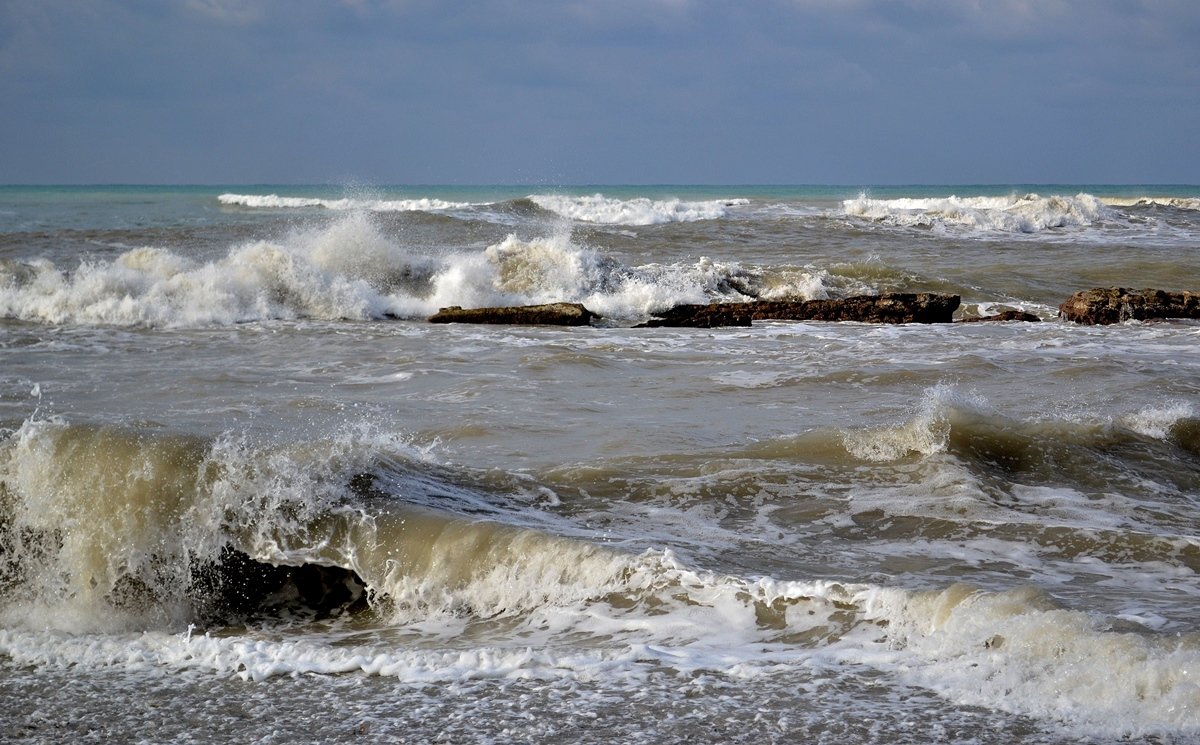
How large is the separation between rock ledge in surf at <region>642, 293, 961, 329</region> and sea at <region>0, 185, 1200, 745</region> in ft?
6.58

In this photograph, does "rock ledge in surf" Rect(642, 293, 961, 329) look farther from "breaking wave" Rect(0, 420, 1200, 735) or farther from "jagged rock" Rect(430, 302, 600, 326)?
"breaking wave" Rect(0, 420, 1200, 735)

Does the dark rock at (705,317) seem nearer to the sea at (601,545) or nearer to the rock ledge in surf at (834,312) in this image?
the rock ledge in surf at (834,312)

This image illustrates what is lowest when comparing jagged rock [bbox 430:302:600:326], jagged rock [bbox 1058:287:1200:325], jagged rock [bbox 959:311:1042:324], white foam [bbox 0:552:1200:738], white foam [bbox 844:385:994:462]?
white foam [bbox 0:552:1200:738]

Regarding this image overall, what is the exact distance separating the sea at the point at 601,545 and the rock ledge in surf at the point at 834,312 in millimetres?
2006

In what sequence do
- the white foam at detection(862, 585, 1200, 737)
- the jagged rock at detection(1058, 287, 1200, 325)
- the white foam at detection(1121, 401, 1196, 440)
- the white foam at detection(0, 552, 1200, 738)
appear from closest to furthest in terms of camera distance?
the white foam at detection(862, 585, 1200, 737) < the white foam at detection(0, 552, 1200, 738) < the white foam at detection(1121, 401, 1196, 440) < the jagged rock at detection(1058, 287, 1200, 325)

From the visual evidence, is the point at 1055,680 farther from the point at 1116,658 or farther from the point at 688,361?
the point at 688,361

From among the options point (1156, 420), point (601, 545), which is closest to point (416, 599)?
point (601, 545)

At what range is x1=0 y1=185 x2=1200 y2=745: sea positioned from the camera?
3473 mm

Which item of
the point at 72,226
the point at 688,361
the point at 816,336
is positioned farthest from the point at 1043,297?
the point at 72,226

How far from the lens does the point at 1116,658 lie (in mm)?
3533

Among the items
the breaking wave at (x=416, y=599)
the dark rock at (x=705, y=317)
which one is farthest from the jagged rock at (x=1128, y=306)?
the breaking wave at (x=416, y=599)

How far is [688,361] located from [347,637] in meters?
6.69

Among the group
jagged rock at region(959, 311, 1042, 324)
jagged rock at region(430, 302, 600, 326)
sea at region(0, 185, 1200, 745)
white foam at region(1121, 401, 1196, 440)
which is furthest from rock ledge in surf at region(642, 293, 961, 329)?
white foam at region(1121, 401, 1196, 440)

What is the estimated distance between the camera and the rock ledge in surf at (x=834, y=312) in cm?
1330
